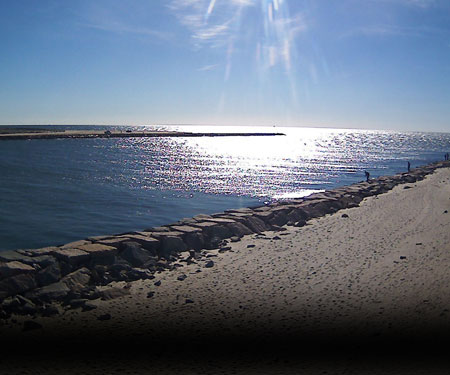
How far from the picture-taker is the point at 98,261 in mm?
9438

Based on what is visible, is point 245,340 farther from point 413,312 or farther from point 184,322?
point 413,312

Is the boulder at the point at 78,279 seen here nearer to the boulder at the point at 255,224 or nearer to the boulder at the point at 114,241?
the boulder at the point at 114,241

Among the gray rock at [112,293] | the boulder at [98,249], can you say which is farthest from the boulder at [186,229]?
the gray rock at [112,293]

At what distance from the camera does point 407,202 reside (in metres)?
20.3

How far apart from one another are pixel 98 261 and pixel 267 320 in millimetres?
4528

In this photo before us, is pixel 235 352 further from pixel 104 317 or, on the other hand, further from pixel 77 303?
pixel 77 303

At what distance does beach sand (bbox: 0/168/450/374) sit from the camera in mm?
5434

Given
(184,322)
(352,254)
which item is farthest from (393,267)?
(184,322)

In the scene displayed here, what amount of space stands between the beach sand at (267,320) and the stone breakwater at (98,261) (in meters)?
0.35

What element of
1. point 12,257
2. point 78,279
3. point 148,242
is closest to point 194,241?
point 148,242

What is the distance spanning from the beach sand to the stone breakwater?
35cm

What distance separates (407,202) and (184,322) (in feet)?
55.2

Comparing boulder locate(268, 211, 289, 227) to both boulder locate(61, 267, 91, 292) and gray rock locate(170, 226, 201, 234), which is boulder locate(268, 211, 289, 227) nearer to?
gray rock locate(170, 226, 201, 234)

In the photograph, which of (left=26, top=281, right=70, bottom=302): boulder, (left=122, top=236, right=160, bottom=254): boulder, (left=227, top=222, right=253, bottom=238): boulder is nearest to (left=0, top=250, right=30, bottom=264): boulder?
(left=26, top=281, right=70, bottom=302): boulder
